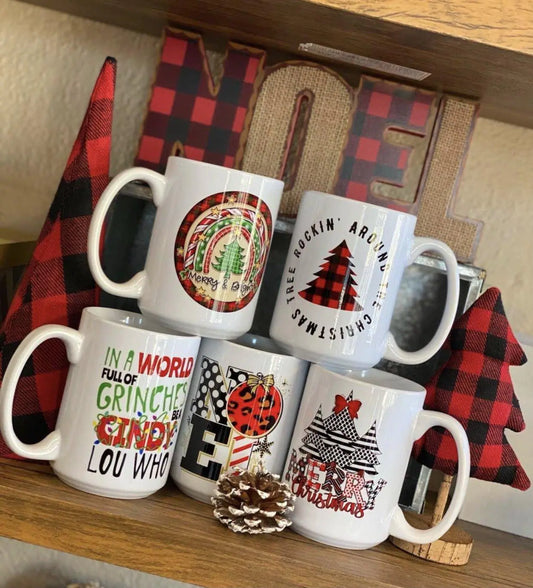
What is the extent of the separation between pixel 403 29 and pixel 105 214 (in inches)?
10.0

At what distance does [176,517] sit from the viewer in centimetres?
56

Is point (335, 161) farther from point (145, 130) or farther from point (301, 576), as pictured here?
point (301, 576)

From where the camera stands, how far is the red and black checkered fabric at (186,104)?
73cm

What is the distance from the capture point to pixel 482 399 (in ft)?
2.06

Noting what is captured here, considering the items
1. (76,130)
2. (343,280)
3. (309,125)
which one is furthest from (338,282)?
(76,130)

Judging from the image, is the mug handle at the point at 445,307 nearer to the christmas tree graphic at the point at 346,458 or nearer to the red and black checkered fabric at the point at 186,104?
the christmas tree graphic at the point at 346,458

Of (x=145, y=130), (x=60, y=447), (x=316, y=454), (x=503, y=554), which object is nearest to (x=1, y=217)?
(x=145, y=130)

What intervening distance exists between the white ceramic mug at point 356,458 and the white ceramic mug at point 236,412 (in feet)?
0.06

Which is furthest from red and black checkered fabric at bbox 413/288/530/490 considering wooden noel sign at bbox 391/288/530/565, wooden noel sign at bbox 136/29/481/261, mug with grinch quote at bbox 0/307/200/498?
mug with grinch quote at bbox 0/307/200/498

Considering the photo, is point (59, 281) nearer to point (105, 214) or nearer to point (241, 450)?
point (105, 214)

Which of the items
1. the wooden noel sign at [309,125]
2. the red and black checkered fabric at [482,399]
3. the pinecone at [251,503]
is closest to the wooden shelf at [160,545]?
the pinecone at [251,503]

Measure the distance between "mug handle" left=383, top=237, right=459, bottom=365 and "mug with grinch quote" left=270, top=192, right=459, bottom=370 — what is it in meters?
0.01

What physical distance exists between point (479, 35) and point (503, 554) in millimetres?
436

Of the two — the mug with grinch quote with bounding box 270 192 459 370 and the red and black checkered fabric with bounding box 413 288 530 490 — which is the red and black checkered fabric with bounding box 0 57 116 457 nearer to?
the mug with grinch quote with bounding box 270 192 459 370
